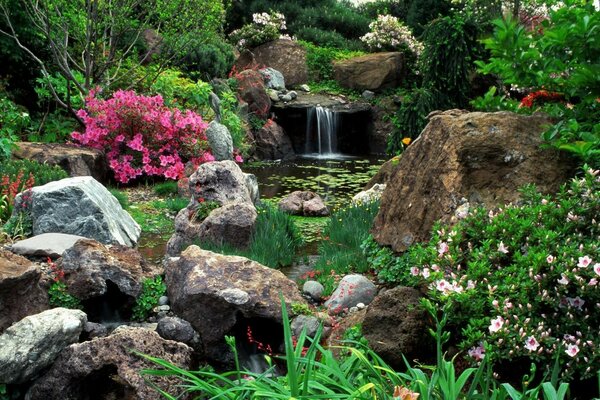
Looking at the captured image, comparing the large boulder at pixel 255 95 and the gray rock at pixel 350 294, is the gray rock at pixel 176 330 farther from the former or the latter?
the large boulder at pixel 255 95

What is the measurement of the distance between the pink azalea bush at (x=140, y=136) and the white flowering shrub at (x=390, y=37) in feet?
35.4

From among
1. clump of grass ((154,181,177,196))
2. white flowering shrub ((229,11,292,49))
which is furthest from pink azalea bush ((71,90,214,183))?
white flowering shrub ((229,11,292,49))

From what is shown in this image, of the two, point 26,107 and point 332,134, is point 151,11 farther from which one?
point 332,134

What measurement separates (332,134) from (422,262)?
13.0 metres

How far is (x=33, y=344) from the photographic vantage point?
165 inches

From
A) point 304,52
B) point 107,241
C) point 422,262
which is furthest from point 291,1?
point 422,262

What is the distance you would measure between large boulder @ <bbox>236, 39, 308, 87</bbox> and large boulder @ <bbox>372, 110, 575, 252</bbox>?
46.9ft

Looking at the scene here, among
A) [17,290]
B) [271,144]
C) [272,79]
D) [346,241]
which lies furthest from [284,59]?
[17,290]

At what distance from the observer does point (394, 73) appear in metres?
19.2

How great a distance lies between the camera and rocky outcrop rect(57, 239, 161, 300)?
5.12 m

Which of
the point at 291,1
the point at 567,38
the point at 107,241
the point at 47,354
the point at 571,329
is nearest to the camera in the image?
the point at 571,329

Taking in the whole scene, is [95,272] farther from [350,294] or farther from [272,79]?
[272,79]

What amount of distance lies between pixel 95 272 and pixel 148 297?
49 centimetres

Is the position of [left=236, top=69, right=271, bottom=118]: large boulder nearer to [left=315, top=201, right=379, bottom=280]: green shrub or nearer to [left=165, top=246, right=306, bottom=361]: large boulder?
[left=315, top=201, right=379, bottom=280]: green shrub
